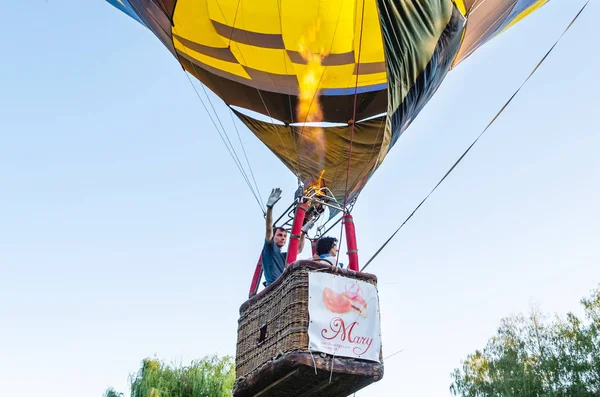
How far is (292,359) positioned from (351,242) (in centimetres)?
98

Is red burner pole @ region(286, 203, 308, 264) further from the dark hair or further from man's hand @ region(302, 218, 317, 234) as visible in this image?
man's hand @ region(302, 218, 317, 234)

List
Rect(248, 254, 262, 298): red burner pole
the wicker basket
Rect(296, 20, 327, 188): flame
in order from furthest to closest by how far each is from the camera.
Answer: Rect(296, 20, 327, 188): flame → Rect(248, 254, 262, 298): red burner pole → the wicker basket

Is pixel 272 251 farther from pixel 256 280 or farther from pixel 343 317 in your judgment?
pixel 343 317

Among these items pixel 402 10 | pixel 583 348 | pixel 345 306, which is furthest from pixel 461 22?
pixel 583 348

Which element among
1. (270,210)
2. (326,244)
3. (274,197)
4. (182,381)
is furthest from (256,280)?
(182,381)

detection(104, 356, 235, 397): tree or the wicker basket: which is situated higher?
detection(104, 356, 235, 397): tree

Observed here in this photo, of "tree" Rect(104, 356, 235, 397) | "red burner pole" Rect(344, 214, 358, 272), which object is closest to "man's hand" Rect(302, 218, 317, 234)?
"red burner pole" Rect(344, 214, 358, 272)

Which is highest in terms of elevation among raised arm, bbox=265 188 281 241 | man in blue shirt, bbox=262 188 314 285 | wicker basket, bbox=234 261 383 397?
raised arm, bbox=265 188 281 241

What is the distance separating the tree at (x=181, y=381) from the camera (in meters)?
15.3

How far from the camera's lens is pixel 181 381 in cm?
Answer: 1572

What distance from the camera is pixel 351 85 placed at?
6.59m

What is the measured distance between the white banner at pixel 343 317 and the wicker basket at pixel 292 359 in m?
0.04

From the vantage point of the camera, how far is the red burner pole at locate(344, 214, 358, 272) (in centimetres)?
407

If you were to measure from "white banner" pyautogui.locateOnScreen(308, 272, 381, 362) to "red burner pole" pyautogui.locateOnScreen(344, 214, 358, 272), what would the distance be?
0.84ft
